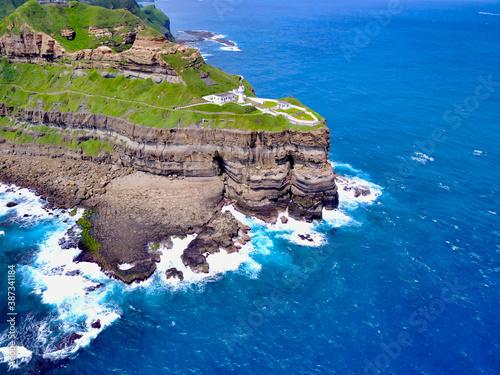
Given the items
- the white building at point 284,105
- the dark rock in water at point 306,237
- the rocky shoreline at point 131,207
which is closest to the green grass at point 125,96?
the white building at point 284,105

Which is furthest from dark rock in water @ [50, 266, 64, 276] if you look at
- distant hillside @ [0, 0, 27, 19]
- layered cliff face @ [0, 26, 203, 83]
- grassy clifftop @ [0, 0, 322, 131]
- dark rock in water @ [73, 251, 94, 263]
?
distant hillside @ [0, 0, 27, 19]

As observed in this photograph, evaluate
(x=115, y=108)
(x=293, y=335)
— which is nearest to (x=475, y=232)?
(x=293, y=335)

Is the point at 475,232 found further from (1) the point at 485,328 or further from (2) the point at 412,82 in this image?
(2) the point at 412,82

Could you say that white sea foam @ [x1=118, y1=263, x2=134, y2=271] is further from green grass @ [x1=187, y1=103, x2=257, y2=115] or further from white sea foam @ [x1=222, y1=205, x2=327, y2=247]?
green grass @ [x1=187, y1=103, x2=257, y2=115]

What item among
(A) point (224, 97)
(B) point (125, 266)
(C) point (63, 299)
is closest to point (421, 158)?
(A) point (224, 97)

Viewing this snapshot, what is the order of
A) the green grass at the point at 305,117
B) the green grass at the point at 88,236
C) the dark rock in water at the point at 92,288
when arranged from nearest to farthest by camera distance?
the dark rock in water at the point at 92,288
the green grass at the point at 88,236
the green grass at the point at 305,117

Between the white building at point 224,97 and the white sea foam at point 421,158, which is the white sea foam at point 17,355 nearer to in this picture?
the white building at point 224,97
